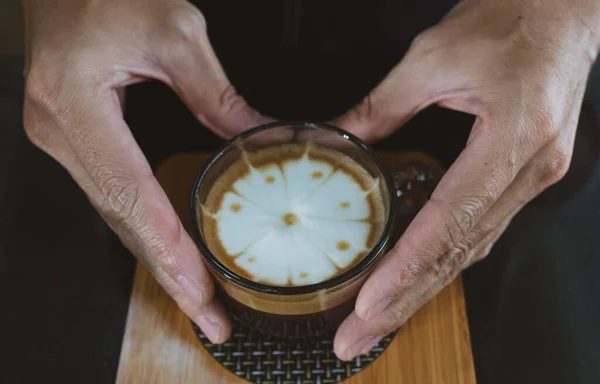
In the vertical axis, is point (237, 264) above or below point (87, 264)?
above

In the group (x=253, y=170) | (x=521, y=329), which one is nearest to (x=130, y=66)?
(x=253, y=170)

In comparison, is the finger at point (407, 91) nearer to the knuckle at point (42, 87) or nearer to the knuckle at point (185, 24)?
the knuckle at point (185, 24)

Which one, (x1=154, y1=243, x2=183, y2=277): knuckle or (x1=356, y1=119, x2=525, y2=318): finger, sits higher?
(x1=356, y1=119, x2=525, y2=318): finger

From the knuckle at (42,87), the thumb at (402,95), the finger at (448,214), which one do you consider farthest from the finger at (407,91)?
Answer: the knuckle at (42,87)

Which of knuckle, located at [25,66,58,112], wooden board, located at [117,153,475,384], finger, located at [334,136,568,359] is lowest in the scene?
wooden board, located at [117,153,475,384]

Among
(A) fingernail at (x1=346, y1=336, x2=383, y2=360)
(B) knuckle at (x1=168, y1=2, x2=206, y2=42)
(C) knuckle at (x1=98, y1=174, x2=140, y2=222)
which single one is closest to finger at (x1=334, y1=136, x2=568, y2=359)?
(A) fingernail at (x1=346, y1=336, x2=383, y2=360)

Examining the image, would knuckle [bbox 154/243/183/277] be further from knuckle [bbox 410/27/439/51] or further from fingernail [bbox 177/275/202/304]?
knuckle [bbox 410/27/439/51]

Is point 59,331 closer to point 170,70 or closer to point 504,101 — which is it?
point 170,70
